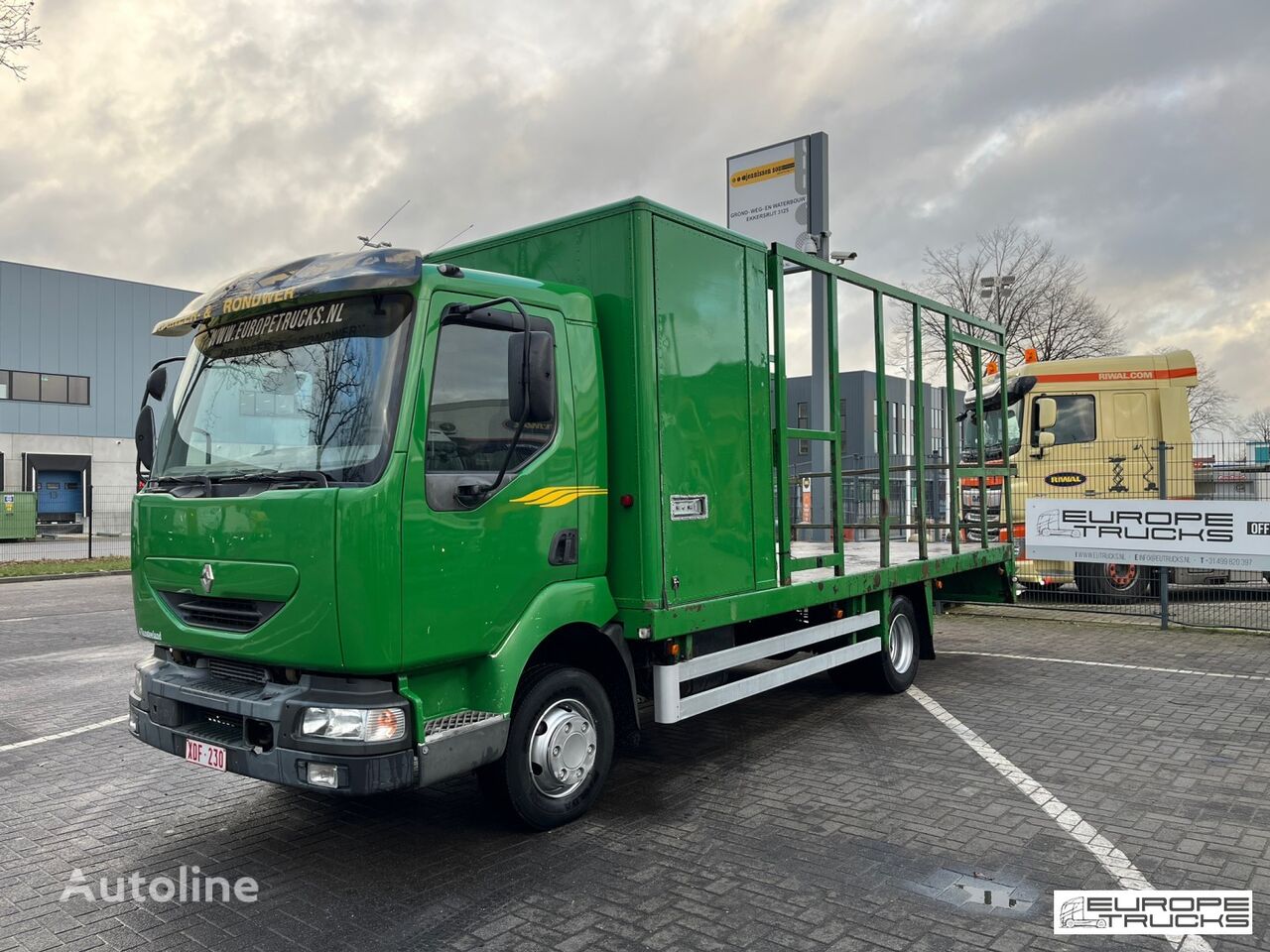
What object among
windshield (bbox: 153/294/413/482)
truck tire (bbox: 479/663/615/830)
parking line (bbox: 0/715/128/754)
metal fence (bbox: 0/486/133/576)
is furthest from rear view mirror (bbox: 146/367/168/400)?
metal fence (bbox: 0/486/133/576)

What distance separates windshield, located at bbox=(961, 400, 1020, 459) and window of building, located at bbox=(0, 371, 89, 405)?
1490 inches

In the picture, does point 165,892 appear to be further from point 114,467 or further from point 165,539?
point 114,467

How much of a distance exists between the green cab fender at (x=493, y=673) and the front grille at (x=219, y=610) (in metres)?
0.69

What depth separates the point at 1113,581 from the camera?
12422 millimetres

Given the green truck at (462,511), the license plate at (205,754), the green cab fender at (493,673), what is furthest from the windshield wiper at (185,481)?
the green cab fender at (493,673)

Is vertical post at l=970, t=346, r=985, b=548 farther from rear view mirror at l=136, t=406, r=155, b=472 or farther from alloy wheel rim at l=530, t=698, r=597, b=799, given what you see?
rear view mirror at l=136, t=406, r=155, b=472

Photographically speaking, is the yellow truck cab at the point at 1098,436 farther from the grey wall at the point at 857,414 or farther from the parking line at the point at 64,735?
the parking line at the point at 64,735

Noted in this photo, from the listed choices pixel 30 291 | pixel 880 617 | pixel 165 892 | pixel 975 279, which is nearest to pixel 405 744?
pixel 165 892

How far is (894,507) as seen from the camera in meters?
9.53

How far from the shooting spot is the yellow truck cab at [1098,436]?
1230 centimetres

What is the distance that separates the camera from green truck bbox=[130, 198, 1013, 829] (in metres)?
3.76

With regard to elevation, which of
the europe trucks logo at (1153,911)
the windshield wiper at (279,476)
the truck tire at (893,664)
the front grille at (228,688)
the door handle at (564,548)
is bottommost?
the europe trucks logo at (1153,911)

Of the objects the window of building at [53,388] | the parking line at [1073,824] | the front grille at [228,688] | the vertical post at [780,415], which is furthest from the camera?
the window of building at [53,388]

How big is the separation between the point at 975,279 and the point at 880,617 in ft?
82.0
